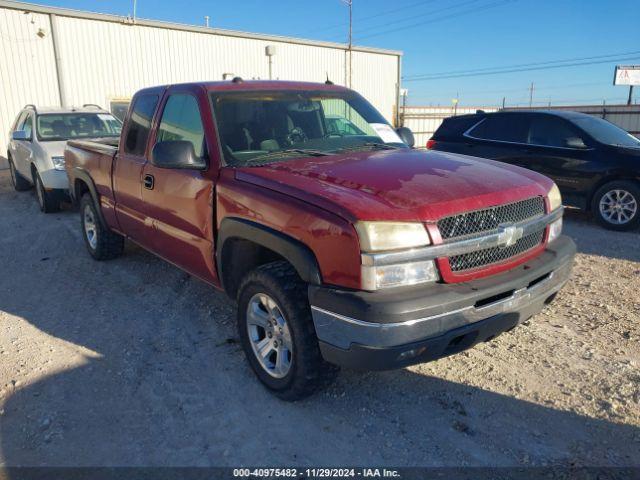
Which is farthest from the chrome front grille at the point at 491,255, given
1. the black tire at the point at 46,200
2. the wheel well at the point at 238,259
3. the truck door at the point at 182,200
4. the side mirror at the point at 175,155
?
the black tire at the point at 46,200

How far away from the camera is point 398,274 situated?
8.27ft

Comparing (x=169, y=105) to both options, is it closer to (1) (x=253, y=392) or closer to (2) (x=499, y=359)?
(1) (x=253, y=392)

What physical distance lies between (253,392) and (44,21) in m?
15.1

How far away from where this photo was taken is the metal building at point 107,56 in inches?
552

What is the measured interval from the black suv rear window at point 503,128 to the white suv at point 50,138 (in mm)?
6297

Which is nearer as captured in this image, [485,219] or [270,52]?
[485,219]

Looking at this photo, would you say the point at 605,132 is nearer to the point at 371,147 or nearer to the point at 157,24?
the point at 371,147

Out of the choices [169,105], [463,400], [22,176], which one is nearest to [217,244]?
[169,105]

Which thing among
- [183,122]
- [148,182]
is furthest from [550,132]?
[148,182]

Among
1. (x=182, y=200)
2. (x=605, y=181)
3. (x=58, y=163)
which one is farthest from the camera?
(x=58, y=163)

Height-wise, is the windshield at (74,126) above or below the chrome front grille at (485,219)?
above

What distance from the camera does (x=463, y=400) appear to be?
3076 mm

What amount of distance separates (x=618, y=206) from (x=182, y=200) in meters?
6.21

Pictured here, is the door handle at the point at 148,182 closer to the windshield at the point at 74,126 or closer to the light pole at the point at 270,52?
the windshield at the point at 74,126
